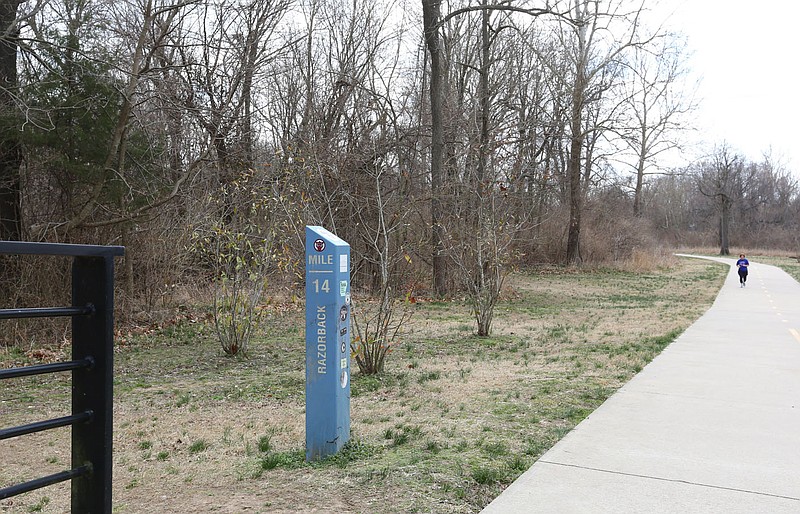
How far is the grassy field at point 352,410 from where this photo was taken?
15.6 feet

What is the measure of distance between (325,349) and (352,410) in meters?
Answer: 2.26

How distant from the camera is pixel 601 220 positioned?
1561 inches

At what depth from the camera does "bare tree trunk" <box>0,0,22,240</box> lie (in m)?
11.7

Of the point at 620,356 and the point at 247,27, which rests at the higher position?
the point at 247,27

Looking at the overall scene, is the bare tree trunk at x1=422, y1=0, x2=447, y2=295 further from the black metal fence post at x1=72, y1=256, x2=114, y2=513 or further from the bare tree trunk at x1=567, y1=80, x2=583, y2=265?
the black metal fence post at x1=72, y1=256, x2=114, y2=513

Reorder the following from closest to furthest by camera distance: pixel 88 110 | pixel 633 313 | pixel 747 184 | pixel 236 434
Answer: pixel 236 434 < pixel 88 110 < pixel 633 313 < pixel 747 184

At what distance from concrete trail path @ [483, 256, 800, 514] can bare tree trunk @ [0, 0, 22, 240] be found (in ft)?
33.0

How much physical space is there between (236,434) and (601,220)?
3553 cm

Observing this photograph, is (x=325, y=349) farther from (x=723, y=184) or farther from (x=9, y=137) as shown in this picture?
(x=723, y=184)

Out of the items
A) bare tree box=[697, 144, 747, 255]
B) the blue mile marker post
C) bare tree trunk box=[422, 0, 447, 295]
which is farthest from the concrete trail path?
bare tree box=[697, 144, 747, 255]

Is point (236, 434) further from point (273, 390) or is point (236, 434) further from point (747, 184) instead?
point (747, 184)

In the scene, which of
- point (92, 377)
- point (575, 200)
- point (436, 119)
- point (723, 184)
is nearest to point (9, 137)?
point (92, 377)

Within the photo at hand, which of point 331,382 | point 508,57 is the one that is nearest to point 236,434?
point 331,382

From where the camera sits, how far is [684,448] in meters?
5.66
